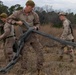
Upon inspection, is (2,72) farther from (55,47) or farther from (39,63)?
(55,47)

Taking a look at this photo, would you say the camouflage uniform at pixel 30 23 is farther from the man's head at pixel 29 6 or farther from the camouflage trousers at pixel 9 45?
the camouflage trousers at pixel 9 45

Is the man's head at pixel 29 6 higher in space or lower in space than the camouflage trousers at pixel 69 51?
higher

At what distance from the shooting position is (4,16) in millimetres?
8945

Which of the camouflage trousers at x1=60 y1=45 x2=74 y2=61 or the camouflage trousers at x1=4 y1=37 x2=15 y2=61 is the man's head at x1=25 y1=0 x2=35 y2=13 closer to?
the camouflage trousers at x1=4 y1=37 x2=15 y2=61

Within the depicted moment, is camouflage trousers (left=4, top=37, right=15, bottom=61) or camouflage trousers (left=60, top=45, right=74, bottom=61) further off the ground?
camouflage trousers (left=4, top=37, right=15, bottom=61)

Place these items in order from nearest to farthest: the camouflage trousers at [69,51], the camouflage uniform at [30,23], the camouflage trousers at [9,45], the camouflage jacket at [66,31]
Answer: the camouflage uniform at [30,23]
the camouflage trousers at [9,45]
the camouflage jacket at [66,31]
the camouflage trousers at [69,51]

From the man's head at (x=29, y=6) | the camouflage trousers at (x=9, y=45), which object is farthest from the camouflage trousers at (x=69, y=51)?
the man's head at (x=29, y=6)

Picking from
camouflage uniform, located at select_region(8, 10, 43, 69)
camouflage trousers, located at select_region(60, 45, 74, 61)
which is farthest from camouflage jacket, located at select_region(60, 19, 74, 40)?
camouflage uniform, located at select_region(8, 10, 43, 69)

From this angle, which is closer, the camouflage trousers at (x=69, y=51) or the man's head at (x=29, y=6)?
the man's head at (x=29, y=6)

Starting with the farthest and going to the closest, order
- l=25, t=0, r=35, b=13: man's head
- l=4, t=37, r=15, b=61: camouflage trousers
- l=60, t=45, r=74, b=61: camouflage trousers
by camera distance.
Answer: l=60, t=45, r=74, b=61: camouflage trousers → l=4, t=37, r=15, b=61: camouflage trousers → l=25, t=0, r=35, b=13: man's head

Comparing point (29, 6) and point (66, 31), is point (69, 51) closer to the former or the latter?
point (66, 31)

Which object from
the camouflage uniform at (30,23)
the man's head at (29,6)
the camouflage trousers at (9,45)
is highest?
the man's head at (29,6)

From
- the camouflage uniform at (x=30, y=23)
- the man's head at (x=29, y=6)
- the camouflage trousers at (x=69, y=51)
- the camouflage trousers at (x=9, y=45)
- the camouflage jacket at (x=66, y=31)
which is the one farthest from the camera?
the camouflage trousers at (x=69, y=51)

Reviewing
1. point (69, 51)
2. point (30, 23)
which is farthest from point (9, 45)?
point (69, 51)
